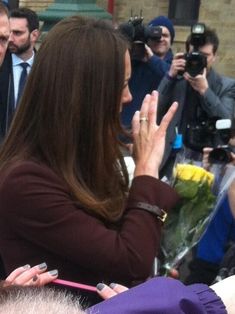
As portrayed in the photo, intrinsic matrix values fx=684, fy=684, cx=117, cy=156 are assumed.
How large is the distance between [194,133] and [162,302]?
2.82 metres

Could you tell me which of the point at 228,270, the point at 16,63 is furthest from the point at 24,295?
the point at 16,63

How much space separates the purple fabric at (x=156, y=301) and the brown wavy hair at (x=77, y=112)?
57cm

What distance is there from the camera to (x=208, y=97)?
4.39 m

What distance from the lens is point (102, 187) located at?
1.85m

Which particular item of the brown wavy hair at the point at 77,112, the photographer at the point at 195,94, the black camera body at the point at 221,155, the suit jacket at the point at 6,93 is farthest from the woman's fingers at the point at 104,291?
the suit jacket at the point at 6,93

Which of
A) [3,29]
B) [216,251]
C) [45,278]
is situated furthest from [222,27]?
[45,278]

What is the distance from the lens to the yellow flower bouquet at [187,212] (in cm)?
204

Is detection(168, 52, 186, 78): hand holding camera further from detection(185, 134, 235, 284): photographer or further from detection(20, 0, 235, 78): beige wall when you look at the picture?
detection(20, 0, 235, 78): beige wall

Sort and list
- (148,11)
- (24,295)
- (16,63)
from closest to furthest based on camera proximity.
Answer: (24,295)
(16,63)
(148,11)

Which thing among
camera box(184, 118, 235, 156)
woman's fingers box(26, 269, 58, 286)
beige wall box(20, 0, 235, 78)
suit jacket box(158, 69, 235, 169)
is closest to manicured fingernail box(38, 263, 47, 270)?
woman's fingers box(26, 269, 58, 286)

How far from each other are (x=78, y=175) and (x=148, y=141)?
23 cm

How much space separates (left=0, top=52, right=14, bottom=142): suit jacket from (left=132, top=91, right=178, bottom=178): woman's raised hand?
8.56 feet

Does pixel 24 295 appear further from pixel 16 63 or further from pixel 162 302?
pixel 16 63

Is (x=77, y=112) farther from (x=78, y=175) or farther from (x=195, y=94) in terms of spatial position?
(x=195, y=94)
